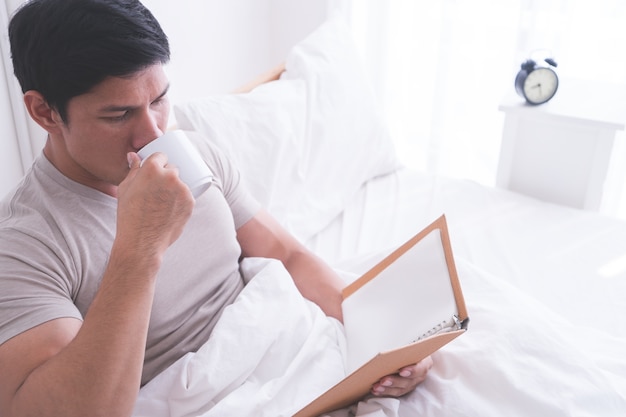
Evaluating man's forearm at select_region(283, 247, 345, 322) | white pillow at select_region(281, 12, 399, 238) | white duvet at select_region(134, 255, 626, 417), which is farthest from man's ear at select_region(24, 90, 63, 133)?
white pillow at select_region(281, 12, 399, 238)

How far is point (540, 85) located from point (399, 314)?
997 mm

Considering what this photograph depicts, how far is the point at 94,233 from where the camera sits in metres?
0.96

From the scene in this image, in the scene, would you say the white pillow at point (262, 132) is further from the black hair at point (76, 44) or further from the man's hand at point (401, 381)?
the man's hand at point (401, 381)

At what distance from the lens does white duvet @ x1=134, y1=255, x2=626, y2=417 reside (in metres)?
0.92

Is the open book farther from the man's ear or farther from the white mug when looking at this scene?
the man's ear

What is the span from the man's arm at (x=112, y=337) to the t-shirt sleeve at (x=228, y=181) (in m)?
0.34

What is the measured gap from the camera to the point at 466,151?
2521 mm

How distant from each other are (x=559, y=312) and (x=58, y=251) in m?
0.98

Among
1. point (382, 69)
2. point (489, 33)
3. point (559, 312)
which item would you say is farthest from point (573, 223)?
point (382, 69)

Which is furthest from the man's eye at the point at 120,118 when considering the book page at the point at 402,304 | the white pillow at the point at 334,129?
the white pillow at the point at 334,129

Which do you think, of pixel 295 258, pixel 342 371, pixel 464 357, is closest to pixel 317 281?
pixel 295 258

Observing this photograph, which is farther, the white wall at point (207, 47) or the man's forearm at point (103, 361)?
the white wall at point (207, 47)

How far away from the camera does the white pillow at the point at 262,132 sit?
4.67 feet

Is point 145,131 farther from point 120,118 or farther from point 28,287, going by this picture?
point 28,287
